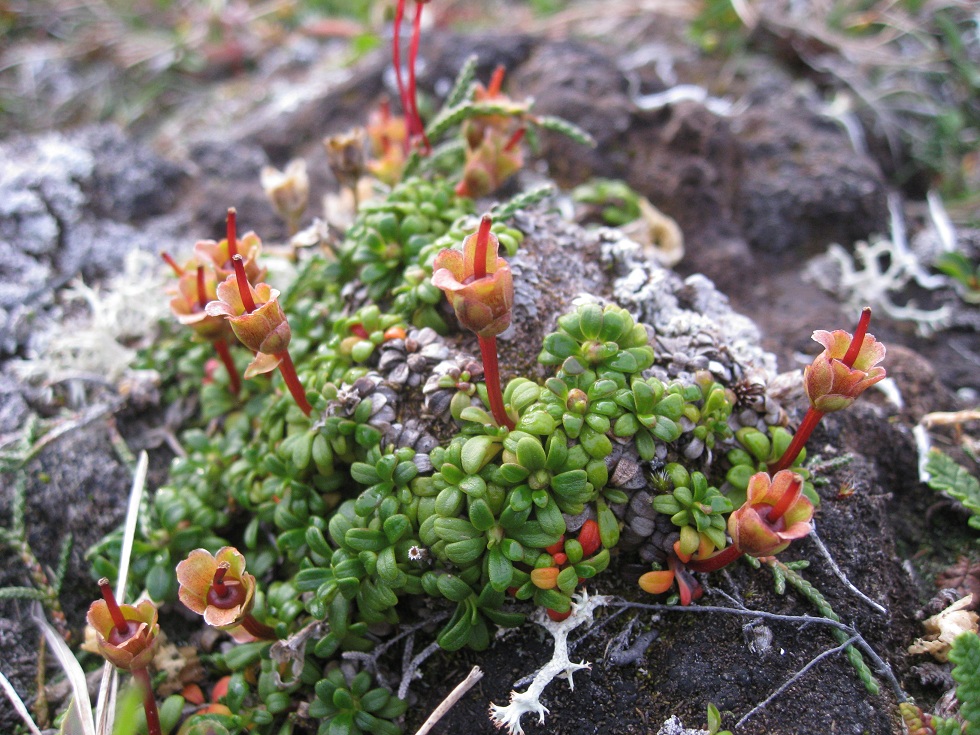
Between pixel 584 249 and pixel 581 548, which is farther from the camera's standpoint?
pixel 584 249

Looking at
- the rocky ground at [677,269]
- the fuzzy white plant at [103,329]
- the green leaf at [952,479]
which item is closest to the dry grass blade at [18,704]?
the rocky ground at [677,269]

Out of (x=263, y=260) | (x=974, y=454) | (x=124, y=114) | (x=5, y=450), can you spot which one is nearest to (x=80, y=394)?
(x=5, y=450)

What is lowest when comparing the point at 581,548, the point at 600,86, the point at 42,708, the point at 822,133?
the point at 42,708

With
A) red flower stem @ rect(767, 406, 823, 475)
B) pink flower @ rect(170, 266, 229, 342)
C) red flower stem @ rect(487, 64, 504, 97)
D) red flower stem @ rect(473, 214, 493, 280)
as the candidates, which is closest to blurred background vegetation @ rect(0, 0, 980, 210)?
red flower stem @ rect(487, 64, 504, 97)

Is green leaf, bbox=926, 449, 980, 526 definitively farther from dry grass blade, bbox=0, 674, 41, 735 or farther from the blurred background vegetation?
dry grass blade, bbox=0, 674, 41, 735

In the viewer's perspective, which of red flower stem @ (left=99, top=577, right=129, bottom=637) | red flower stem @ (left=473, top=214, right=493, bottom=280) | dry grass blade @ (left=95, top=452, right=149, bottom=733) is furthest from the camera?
dry grass blade @ (left=95, top=452, right=149, bottom=733)

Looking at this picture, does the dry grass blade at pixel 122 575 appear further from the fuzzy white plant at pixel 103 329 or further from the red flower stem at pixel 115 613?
the fuzzy white plant at pixel 103 329

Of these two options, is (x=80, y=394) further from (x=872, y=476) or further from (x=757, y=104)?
(x=757, y=104)
